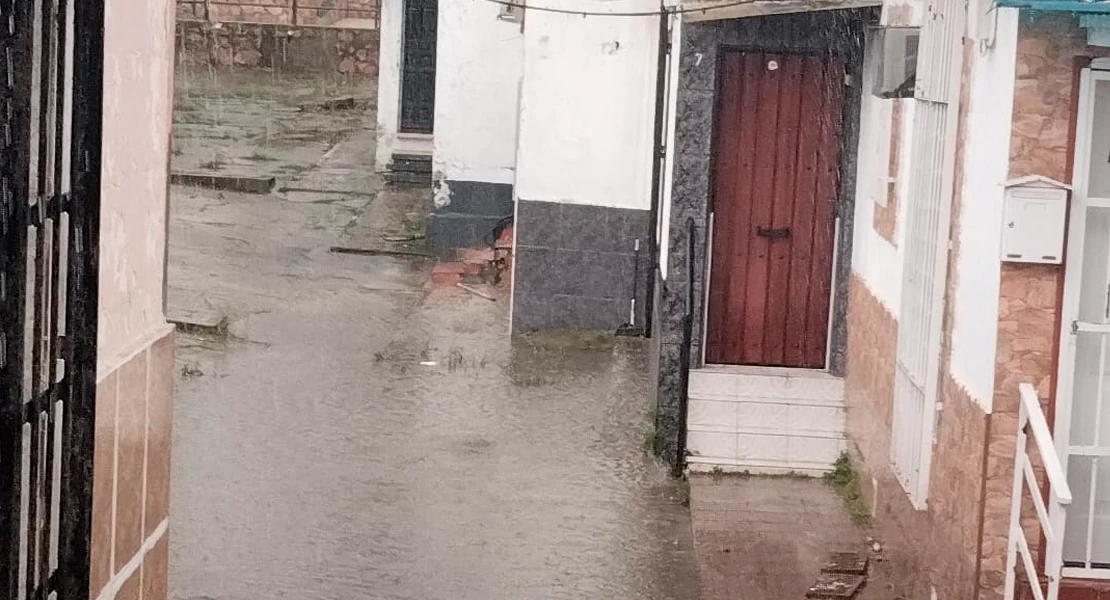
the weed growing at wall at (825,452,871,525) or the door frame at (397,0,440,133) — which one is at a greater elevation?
the door frame at (397,0,440,133)

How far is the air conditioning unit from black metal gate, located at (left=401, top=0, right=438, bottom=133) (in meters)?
12.3

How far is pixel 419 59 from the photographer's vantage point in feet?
66.5

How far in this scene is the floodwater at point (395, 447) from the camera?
7.97m

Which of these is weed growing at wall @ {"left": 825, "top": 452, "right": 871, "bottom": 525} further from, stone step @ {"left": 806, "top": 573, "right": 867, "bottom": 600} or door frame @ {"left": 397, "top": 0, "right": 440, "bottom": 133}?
door frame @ {"left": 397, "top": 0, "right": 440, "bottom": 133}

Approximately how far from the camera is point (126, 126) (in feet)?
9.80

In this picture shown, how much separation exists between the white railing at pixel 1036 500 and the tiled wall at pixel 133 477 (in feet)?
10.9

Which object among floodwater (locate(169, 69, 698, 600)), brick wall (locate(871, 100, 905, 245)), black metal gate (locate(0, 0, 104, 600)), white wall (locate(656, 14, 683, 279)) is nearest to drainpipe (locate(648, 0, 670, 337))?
floodwater (locate(169, 69, 698, 600))

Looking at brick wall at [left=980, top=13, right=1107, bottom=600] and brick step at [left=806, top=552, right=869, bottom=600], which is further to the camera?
brick step at [left=806, top=552, right=869, bottom=600]

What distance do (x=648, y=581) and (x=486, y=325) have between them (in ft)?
20.8

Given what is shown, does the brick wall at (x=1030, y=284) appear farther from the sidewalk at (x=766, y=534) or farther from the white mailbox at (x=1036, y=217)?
the sidewalk at (x=766, y=534)

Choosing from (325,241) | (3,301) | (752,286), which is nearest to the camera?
(3,301)

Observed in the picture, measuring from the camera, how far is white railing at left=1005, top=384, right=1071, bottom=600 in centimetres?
552

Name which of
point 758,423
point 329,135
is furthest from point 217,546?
point 329,135

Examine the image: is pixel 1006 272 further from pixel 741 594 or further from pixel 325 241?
pixel 325 241
